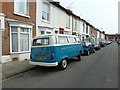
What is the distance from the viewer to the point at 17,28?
971 centimetres

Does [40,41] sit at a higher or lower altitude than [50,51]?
higher

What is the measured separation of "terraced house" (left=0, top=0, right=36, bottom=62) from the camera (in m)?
8.91

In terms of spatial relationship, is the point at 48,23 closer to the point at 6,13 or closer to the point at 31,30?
the point at 31,30

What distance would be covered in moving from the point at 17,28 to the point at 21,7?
216 centimetres

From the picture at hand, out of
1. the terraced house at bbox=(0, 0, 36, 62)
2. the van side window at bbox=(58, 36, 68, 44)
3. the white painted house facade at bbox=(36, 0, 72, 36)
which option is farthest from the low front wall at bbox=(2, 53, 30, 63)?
the van side window at bbox=(58, 36, 68, 44)

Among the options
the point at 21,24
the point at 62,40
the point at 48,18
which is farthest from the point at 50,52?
the point at 48,18

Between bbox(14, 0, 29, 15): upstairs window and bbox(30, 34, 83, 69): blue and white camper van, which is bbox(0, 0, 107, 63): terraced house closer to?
bbox(14, 0, 29, 15): upstairs window

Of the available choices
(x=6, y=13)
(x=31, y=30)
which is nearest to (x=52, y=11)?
(x=31, y=30)

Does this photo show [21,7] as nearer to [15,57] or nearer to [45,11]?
[45,11]

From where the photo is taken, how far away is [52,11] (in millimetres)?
14953

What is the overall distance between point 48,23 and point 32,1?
342 cm

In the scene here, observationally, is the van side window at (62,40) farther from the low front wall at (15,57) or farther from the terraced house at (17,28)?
the low front wall at (15,57)

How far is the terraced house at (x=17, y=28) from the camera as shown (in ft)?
29.2

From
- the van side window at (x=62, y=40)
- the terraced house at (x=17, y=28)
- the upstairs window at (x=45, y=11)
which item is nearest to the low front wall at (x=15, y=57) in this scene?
the terraced house at (x=17, y=28)
